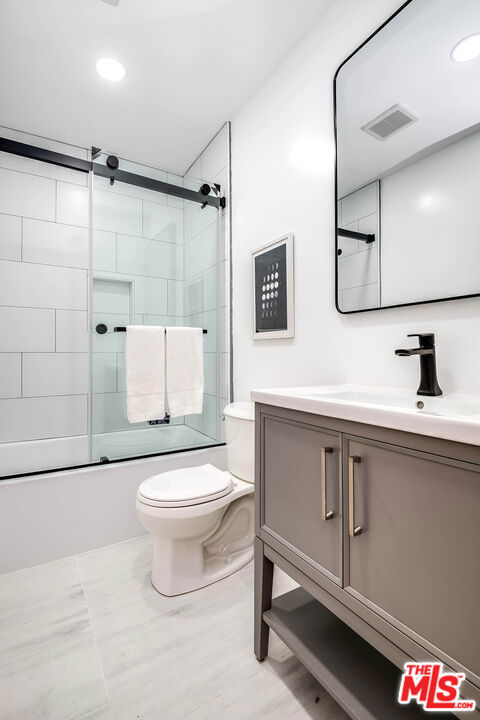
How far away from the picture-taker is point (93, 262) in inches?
75.7

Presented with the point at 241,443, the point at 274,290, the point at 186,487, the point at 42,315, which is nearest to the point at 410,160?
the point at 274,290

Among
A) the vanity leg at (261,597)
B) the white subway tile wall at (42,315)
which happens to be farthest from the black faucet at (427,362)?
the white subway tile wall at (42,315)

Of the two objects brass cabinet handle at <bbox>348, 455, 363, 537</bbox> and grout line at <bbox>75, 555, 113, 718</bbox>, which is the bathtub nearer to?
grout line at <bbox>75, 555, 113, 718</bbox>

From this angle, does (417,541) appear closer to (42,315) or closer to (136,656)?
(136,656)

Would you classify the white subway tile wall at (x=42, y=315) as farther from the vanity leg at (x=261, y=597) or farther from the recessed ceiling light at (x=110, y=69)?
the vanity leg at (x=261, y=597)

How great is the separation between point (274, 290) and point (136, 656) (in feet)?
5.17

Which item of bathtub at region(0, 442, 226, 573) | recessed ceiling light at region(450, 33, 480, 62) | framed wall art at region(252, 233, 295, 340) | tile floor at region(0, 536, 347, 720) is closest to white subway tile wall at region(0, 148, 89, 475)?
bathtub at region(0, 442, 226, 573)

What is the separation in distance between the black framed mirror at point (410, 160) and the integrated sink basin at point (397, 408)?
1.00 ft

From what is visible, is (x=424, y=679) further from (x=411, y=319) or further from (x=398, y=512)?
(x=411, y=319)

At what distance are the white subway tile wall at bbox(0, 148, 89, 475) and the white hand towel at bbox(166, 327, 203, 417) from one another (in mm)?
835

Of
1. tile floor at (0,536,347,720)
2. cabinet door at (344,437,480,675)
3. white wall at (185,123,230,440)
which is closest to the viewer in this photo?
cabinet door at (344,437,480,675)

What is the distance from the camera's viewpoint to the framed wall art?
170 cm

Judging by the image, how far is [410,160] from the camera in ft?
3.84

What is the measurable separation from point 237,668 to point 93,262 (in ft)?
6.22
